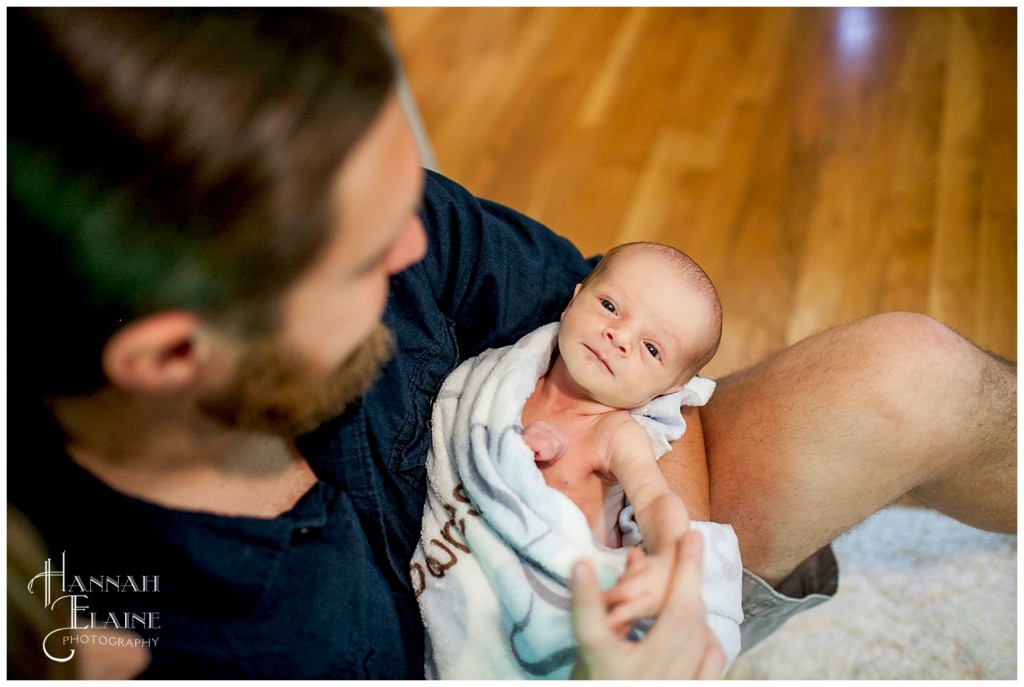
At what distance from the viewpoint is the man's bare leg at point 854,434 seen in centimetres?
86

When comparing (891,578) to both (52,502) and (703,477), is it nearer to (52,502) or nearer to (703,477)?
(703,477)

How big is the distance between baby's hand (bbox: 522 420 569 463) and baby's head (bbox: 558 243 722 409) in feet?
0.18

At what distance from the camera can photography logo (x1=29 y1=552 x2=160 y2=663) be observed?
2.22 ft

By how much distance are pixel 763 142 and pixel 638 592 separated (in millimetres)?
1424

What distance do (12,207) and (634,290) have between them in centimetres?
55

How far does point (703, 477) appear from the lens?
92cm

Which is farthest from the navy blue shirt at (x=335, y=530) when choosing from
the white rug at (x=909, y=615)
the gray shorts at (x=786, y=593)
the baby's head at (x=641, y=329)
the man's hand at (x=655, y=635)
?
the white rug at (x=909, y=615)

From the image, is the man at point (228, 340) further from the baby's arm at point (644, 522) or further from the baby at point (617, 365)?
the baby at point (617, 365)

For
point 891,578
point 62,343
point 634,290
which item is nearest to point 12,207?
point 62,343

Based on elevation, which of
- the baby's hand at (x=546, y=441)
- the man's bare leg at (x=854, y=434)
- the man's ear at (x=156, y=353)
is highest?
the man's ear at (x=156, y=353)

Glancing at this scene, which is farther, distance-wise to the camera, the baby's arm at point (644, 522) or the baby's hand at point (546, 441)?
the baby's hand at point (546, 441)

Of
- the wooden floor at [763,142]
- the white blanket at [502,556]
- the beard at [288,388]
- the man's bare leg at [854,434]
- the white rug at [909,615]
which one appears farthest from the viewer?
the wooden floor at [763,142]

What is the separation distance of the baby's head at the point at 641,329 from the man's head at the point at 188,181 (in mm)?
292

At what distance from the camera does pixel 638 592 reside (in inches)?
23.8
